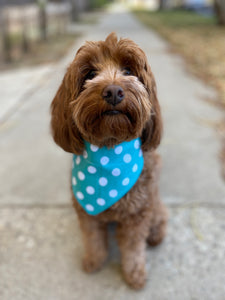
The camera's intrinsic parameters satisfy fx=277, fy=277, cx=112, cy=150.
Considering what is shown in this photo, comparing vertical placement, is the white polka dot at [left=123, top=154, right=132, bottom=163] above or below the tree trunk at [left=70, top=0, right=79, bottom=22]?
above

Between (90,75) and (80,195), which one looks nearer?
(90,75)

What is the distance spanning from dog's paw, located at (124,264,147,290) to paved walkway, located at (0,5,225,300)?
41 mm

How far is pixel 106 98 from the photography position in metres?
1.44

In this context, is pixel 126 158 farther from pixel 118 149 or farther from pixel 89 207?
pixel 89 207

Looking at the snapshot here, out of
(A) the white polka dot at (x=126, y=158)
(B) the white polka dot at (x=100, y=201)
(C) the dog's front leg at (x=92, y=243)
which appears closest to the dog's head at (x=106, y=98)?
(A) the white polka dot at (x=126, y=158)

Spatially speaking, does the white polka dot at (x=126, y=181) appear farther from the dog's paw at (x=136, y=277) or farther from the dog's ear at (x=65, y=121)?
the dog's paw at (x=136, y=277)

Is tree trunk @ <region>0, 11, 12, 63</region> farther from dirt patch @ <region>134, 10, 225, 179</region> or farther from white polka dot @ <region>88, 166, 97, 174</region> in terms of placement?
white polka dot @ <region>88, 166, 97, 174</region>

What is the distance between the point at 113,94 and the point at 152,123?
474 millimetres

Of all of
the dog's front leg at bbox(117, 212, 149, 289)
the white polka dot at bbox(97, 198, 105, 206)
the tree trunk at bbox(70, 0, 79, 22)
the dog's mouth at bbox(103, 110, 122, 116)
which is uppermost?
the dog's mouth at bbox(103, 110, 122, 116)

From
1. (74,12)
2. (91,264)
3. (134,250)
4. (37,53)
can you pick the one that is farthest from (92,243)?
(74,12)

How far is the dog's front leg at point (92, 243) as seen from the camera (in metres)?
2.02

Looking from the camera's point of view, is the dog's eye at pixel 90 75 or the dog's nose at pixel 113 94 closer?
the dog's nose at pixel 113 94

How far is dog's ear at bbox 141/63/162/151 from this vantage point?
1698 millimetres

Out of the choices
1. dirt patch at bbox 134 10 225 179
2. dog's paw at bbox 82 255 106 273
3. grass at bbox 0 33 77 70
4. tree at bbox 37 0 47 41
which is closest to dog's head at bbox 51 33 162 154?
dog's paw at bbox 82 255 106 273
